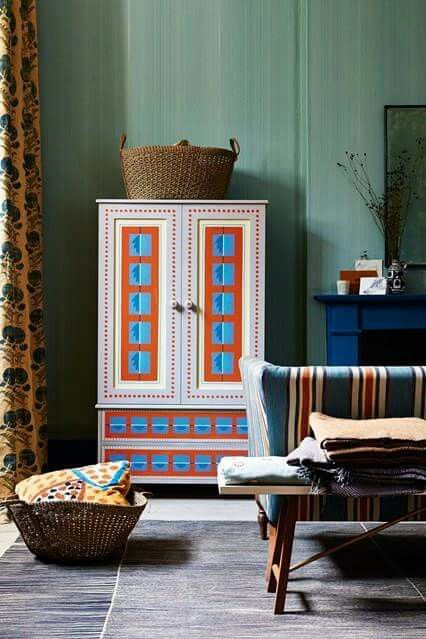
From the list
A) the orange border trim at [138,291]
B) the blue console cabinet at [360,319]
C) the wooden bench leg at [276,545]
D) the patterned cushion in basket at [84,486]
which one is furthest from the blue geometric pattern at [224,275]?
the wooden bench leg at [276,545]

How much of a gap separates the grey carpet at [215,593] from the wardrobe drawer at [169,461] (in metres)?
0.81

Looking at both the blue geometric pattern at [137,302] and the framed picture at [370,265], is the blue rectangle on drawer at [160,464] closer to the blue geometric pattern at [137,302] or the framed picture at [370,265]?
the blue geometric pattern at [137,302]

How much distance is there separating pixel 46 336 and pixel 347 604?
9.27 ft

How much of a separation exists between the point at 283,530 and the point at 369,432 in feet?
1.39

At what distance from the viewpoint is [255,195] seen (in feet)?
17.0

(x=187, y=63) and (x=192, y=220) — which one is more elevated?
(x=187, y=63)

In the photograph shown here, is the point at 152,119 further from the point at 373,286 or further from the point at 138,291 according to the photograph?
the point at 373,286

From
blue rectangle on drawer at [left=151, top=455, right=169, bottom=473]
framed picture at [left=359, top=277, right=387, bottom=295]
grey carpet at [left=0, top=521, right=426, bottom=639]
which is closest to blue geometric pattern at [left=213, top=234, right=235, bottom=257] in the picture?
framed picture at [left=359, top=277, right=387, bottom=295]

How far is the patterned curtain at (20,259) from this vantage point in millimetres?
4184

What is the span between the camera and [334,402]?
9.57 ft

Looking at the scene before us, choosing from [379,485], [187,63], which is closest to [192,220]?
[187,63]

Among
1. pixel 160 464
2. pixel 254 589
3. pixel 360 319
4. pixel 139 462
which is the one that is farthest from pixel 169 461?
pixel 254 589

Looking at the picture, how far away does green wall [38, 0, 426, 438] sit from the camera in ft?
16.9

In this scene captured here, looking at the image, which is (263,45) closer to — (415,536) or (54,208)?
(54,208)
